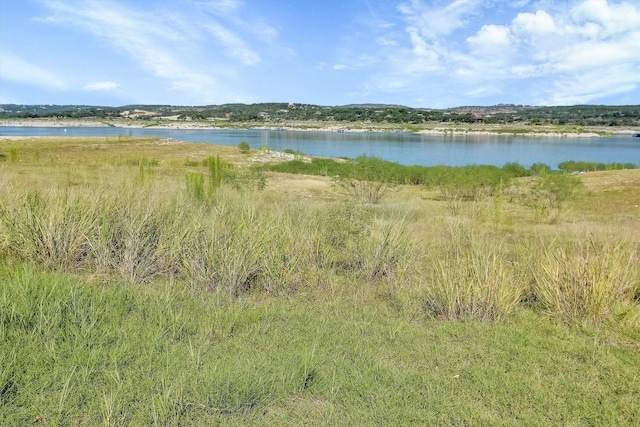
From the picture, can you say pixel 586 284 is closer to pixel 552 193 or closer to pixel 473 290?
pixel 473 290

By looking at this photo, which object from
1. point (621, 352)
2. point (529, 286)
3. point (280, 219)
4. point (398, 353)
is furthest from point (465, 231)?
point (398, 353)

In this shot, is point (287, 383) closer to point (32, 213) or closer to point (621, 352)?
point (621, 352)

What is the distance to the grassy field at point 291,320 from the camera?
11.9 ft

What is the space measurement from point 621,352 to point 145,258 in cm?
626

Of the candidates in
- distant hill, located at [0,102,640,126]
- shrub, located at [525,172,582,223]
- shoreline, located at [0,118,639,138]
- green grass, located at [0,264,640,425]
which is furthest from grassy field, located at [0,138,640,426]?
distant hill, located at [0,102,640,126]

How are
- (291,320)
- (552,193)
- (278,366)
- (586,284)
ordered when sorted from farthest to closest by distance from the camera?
(552,193) < (586,284) < (291,320) < (278,366)

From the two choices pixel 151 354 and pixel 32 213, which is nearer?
pixel 151 354

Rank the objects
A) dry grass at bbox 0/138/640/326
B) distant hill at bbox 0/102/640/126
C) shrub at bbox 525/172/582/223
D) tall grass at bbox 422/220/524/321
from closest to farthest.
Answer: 1. tall grass at bbox 422/220/524/321
2. dry grass at bbox 0/138/640/326
3. shrub at bbox 525/172/582/223
4. distant hill at bbox 0/102/640/126

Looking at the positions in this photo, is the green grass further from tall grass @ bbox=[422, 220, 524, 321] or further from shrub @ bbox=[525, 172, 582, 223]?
shrub @ bbox=[525, 172, 582, 223]

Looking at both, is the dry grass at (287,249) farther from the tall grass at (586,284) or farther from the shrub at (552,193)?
the shrub at (552,193)

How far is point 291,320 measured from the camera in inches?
215

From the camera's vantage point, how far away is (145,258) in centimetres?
726

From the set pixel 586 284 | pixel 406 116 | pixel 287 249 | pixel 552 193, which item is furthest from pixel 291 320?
pixel 406 116

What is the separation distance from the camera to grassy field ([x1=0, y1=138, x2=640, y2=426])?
11.9 feet
